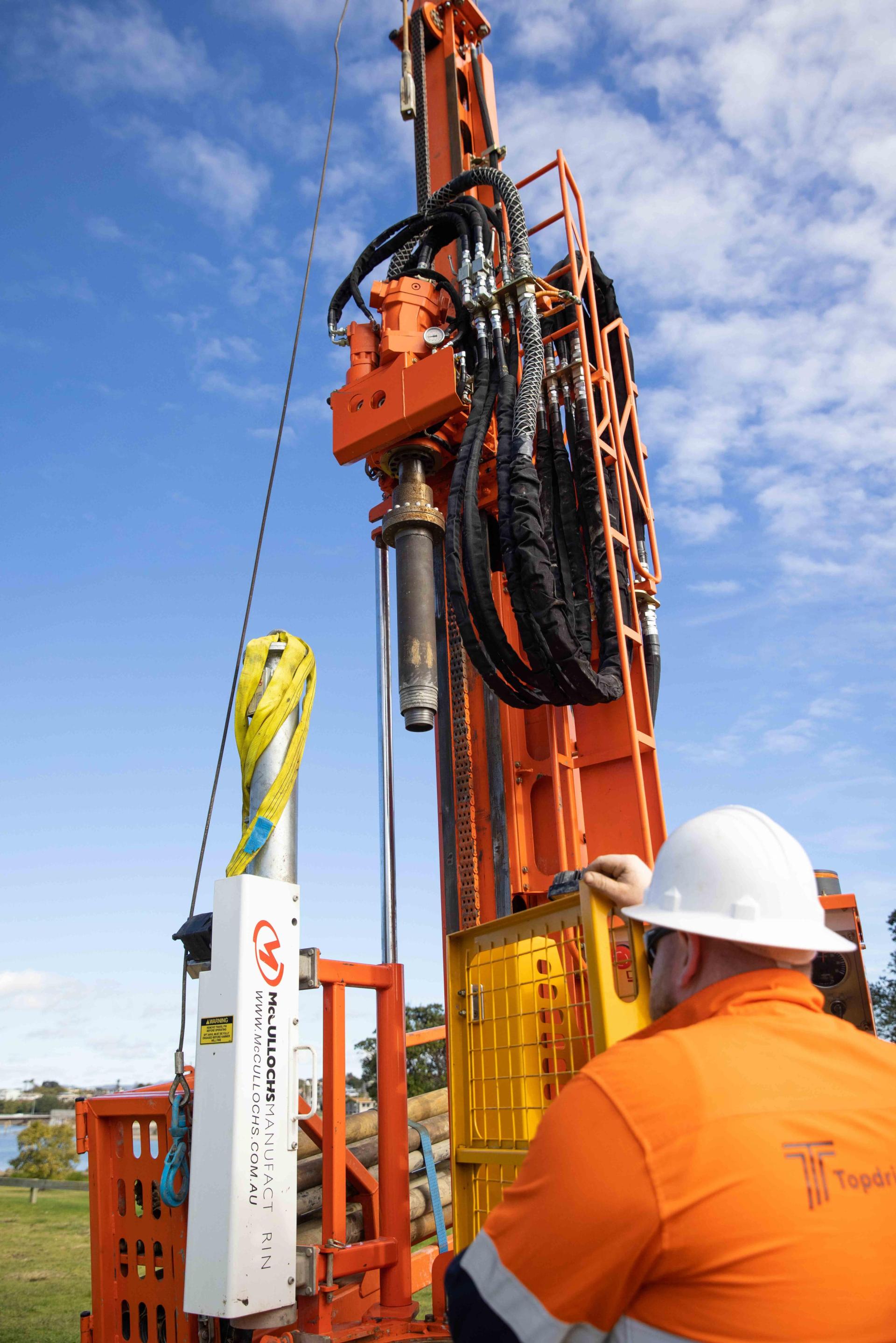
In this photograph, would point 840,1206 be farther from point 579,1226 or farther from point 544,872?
point 544,872

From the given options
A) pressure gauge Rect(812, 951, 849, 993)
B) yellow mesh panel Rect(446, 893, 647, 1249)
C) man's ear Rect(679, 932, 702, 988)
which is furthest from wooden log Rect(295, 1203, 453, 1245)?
man's ear Rect(679, 932, 702, 988)

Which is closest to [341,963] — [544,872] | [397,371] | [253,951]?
[253,951]

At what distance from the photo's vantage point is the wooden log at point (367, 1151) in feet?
14.9

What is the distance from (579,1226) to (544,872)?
4.06 m

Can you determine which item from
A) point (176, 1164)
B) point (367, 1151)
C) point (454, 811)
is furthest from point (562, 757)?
point (176, 1164)

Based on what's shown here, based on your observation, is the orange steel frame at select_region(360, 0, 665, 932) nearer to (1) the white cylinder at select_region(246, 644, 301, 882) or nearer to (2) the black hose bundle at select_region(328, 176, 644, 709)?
(2) the black hose bundle at select_region(328, 176, 644, 709)

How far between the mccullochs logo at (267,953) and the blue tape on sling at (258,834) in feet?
1.13

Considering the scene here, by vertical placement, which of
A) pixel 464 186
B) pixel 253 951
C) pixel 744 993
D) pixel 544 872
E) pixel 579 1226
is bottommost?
pixel 579 1226

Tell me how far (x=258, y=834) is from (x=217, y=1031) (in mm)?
757

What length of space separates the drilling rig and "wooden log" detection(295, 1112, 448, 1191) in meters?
0.02

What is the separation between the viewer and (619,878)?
2.50 m

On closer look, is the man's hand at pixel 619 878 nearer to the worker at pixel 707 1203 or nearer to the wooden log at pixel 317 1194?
the worker at pixel 707 1203

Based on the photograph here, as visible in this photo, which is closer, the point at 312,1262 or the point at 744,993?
the point at 744,993

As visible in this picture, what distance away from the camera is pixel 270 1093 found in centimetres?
352
